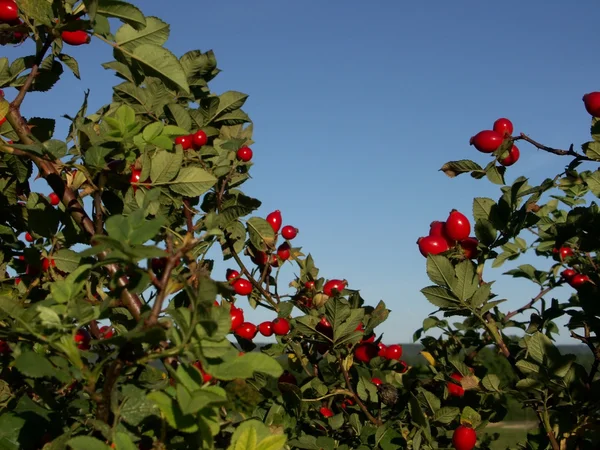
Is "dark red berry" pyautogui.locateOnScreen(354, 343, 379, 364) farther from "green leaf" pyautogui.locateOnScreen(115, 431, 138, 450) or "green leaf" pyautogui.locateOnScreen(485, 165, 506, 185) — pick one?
"green leaf" pyautogui.locateOnScreen(115, 431, 138, 450)

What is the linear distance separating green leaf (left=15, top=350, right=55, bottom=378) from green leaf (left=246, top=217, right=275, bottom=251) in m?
1.46

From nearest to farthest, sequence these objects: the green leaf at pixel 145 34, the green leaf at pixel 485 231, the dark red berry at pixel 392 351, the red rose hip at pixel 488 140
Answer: the green leaf at pixel 145 34 < the green leaf at pixel 485 231 < the red rose hip at pixel 488 140 < the dark red berry at pixel 392 351

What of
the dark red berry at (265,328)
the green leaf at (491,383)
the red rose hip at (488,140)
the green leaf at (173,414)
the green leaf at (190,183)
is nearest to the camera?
the green leaf at (173,414)

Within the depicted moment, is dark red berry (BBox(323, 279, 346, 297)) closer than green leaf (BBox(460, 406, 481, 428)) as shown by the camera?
No

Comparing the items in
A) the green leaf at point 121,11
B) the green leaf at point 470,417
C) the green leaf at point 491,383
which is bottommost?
the green leaf at point 470,417

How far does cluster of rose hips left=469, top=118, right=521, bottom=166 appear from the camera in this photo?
1.95 m

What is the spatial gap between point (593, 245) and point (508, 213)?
0.40 metres

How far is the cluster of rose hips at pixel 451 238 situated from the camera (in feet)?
5.68

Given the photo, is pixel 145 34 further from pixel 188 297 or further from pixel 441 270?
pixel 441 270

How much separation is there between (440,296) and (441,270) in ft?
0.25

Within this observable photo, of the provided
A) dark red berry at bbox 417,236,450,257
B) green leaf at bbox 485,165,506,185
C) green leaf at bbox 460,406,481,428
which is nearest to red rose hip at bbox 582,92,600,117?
green leaf at bbox 485,165,506,185

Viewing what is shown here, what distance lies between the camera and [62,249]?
140 centimetres

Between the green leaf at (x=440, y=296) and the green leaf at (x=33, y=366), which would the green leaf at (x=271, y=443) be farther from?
the green leaf at (x=440, y=296)

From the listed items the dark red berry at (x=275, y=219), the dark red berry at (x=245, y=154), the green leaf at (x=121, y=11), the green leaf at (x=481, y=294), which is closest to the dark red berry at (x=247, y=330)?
the dark red berry at (x=275, y=219)
